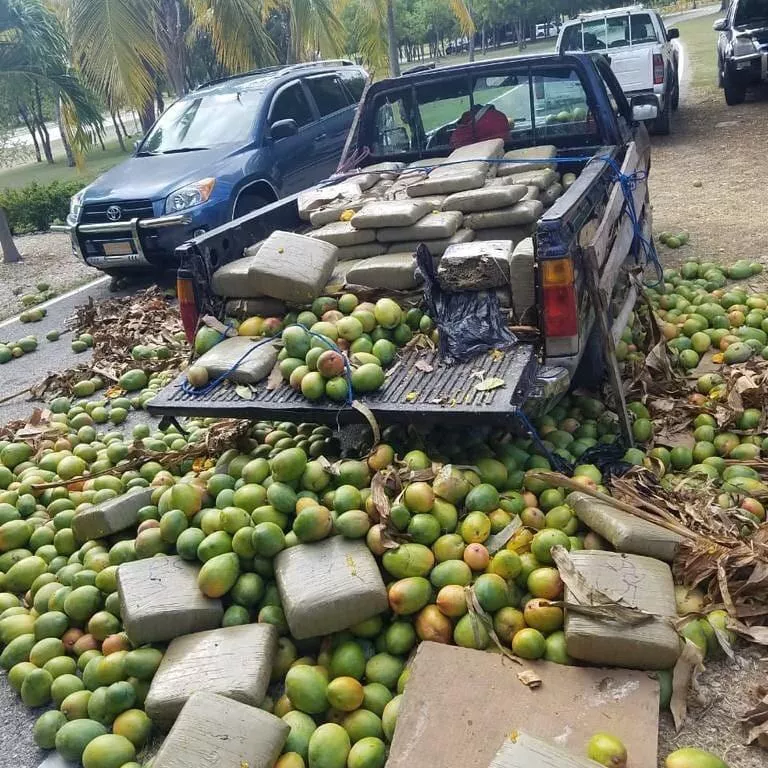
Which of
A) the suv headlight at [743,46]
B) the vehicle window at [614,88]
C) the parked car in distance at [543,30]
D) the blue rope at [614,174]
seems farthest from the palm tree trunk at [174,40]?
the parked car in distance at [543,30]

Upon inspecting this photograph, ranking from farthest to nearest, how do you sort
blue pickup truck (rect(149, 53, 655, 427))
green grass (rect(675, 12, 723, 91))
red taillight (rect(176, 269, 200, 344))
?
green grass (rect(675, 12, 723, 91)), red taillight (rect(176, 269, 200, 344)), blue pickup truck (rect(149, 53, 655, 427))

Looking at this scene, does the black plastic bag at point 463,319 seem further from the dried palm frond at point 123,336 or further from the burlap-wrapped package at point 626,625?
the dried palm frond at point 123,336

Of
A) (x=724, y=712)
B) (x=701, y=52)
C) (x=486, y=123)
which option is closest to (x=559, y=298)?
(x=724, y=712)

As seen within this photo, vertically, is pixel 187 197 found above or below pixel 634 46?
below

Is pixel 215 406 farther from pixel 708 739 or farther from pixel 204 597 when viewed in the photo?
pixel 708 739

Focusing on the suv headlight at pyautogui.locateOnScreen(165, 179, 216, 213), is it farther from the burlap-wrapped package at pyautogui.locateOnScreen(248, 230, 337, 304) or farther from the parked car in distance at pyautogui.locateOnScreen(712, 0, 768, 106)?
the parked car in distance at pyautogui.locateOnScreen(712, 0, 768, 106)

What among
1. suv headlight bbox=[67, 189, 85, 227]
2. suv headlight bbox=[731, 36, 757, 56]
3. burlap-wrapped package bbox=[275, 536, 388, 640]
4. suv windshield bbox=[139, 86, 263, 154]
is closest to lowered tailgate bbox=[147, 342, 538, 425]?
burlap-wrapped package bbox=[275, 536, 388, 640]

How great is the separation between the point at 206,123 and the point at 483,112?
5598 millimetres

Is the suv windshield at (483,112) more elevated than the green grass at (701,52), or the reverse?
the suv windshield at (483,112)

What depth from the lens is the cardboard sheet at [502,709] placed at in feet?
9.34

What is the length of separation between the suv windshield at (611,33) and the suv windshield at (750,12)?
279 centimetres

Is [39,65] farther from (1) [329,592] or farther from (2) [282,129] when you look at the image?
(1) [329,592]

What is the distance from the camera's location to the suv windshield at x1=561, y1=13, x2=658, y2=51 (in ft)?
53.6

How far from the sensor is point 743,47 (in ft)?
54.7
